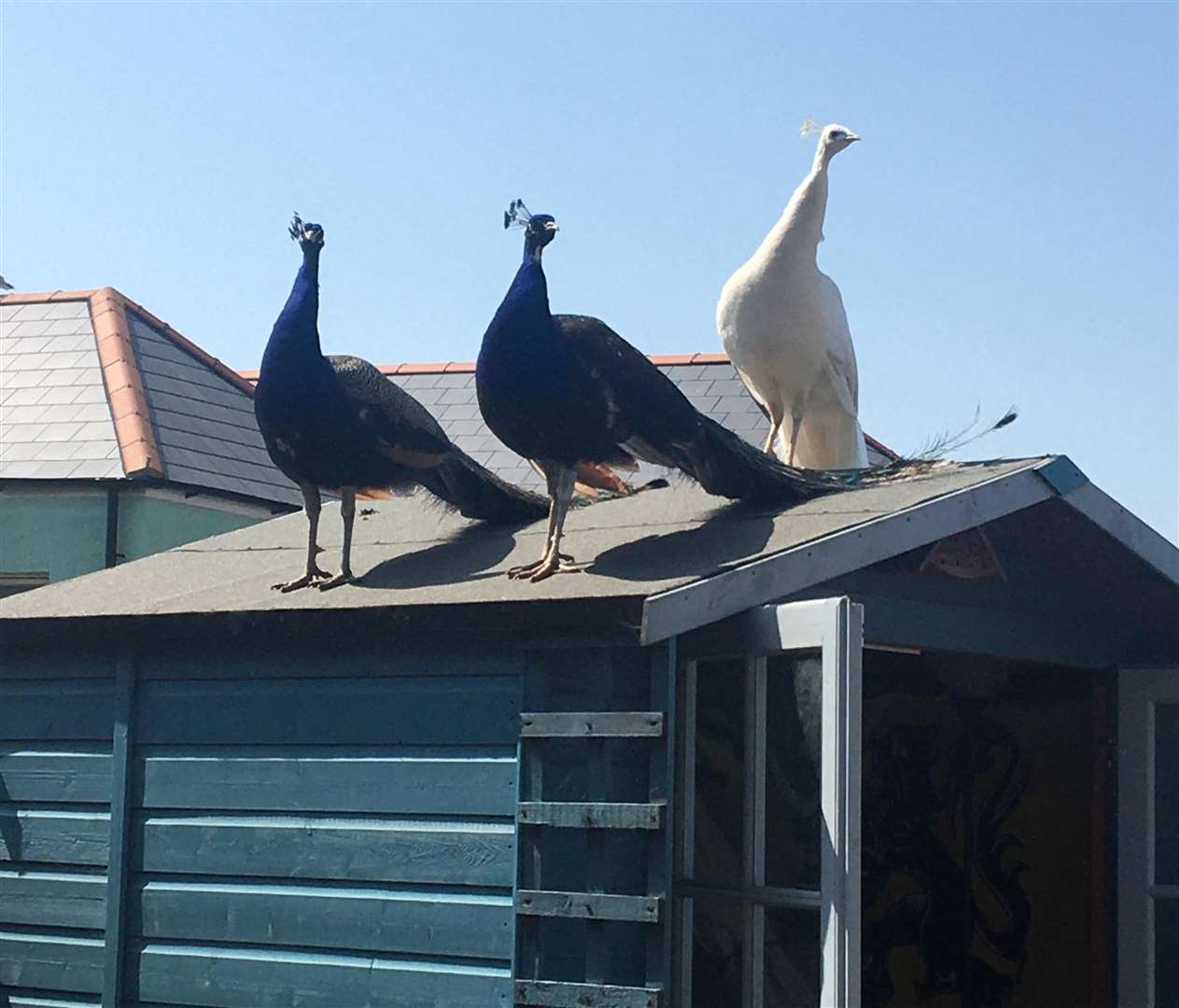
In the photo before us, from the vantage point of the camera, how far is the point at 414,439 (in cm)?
801

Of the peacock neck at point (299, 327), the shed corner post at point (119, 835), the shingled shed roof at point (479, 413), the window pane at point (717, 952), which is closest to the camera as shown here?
the window pane at point (717, 952)

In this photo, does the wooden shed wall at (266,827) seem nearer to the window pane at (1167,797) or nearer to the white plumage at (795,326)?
the window pane at (1167,797)

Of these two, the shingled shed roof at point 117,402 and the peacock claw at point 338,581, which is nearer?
the peacock claw at point 338,581

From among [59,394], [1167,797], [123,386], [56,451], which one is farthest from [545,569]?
[59,394]

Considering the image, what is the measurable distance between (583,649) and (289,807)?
139 cm

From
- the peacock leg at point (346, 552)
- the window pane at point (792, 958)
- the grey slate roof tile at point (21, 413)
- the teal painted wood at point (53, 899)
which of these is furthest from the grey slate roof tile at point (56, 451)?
the window pane at point (792, 958)

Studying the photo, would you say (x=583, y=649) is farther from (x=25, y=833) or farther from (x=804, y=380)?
(x=804, y=380)

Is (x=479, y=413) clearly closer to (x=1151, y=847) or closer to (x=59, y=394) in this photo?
(x=59, y=394)

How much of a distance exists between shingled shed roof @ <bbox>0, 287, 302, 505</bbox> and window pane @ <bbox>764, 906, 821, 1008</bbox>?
9.47 meters

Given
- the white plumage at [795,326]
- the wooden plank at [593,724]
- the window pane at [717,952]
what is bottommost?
the window pane at [717,952]

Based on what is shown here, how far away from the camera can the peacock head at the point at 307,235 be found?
797cm

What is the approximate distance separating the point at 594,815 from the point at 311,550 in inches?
81.3

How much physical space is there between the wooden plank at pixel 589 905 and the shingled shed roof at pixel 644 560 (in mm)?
806

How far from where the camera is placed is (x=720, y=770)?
6410 mm
